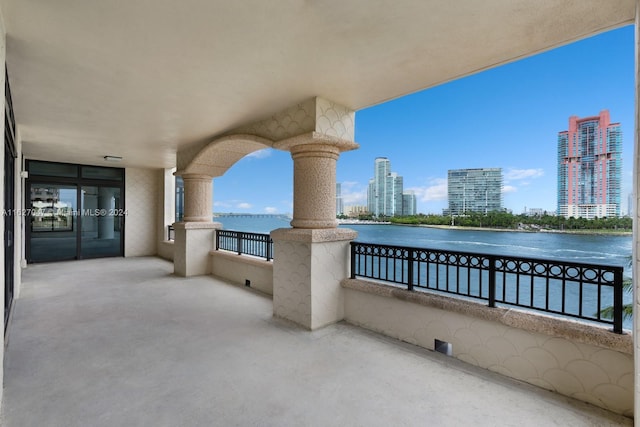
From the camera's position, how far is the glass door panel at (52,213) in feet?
24.7

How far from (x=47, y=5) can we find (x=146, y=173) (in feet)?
26.5

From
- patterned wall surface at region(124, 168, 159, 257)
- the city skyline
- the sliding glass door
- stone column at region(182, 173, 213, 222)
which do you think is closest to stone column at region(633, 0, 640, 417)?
the city skyline

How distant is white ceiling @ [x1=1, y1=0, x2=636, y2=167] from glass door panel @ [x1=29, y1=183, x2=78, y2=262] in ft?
17.1

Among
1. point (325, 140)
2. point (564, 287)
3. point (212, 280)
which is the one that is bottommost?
point (212, 280)

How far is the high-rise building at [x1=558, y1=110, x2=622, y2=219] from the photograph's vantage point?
272cm

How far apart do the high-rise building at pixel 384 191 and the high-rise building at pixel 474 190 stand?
106cm

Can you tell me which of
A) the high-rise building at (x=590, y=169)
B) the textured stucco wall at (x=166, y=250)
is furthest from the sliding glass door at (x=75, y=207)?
the high-rise building at (x=590, y=169)

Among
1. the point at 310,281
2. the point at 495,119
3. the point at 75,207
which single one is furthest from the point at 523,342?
the point at 495,119

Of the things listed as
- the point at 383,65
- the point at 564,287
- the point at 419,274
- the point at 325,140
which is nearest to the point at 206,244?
the point at 325,140

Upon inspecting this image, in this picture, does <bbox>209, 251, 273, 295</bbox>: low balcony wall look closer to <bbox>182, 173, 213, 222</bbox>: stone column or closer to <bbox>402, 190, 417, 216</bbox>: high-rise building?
<bbox>182, 173, 213, 222</bbox>: stone column

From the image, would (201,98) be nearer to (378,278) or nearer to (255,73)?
(255,73)

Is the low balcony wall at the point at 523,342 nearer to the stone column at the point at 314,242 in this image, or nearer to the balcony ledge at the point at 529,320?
the balcony ledge at the point at 529,320

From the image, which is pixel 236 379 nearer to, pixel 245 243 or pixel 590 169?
pixel 245 243

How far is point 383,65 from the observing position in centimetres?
251
